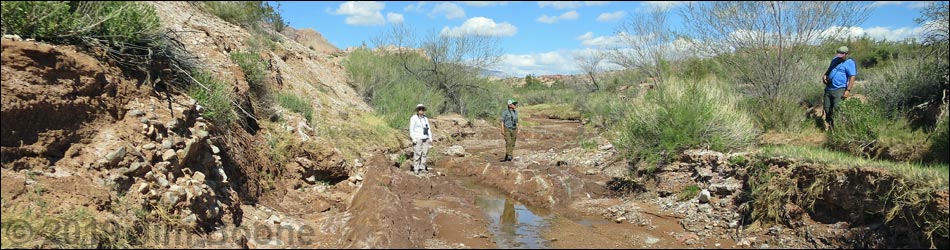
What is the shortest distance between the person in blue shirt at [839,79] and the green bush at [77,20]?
34.3ft

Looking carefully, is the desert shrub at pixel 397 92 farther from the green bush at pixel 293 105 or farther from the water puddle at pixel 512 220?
the water puddle at pixel 512 220

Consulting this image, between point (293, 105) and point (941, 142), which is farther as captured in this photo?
point (293, 105)

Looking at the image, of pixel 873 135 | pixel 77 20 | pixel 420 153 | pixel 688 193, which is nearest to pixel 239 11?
pixel 420 153

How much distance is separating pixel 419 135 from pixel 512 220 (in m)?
3.61

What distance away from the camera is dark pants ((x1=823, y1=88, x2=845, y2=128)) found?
30.0 ft

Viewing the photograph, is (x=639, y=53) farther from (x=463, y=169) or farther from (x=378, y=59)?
(x=463, y=169)

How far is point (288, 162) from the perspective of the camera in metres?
9.27

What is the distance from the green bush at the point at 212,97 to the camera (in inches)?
295

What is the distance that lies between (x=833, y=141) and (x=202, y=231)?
9.01 metres

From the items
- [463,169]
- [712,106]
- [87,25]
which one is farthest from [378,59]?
[87,25]

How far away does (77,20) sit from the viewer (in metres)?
6.05

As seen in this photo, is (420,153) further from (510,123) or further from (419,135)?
(510,123)

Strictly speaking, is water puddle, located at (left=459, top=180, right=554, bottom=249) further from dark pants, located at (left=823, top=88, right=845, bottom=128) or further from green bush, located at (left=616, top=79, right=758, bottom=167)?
dark pants, located at (left=823, top=88, right=845, bottom=128)

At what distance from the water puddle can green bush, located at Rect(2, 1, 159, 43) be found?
5.24m
